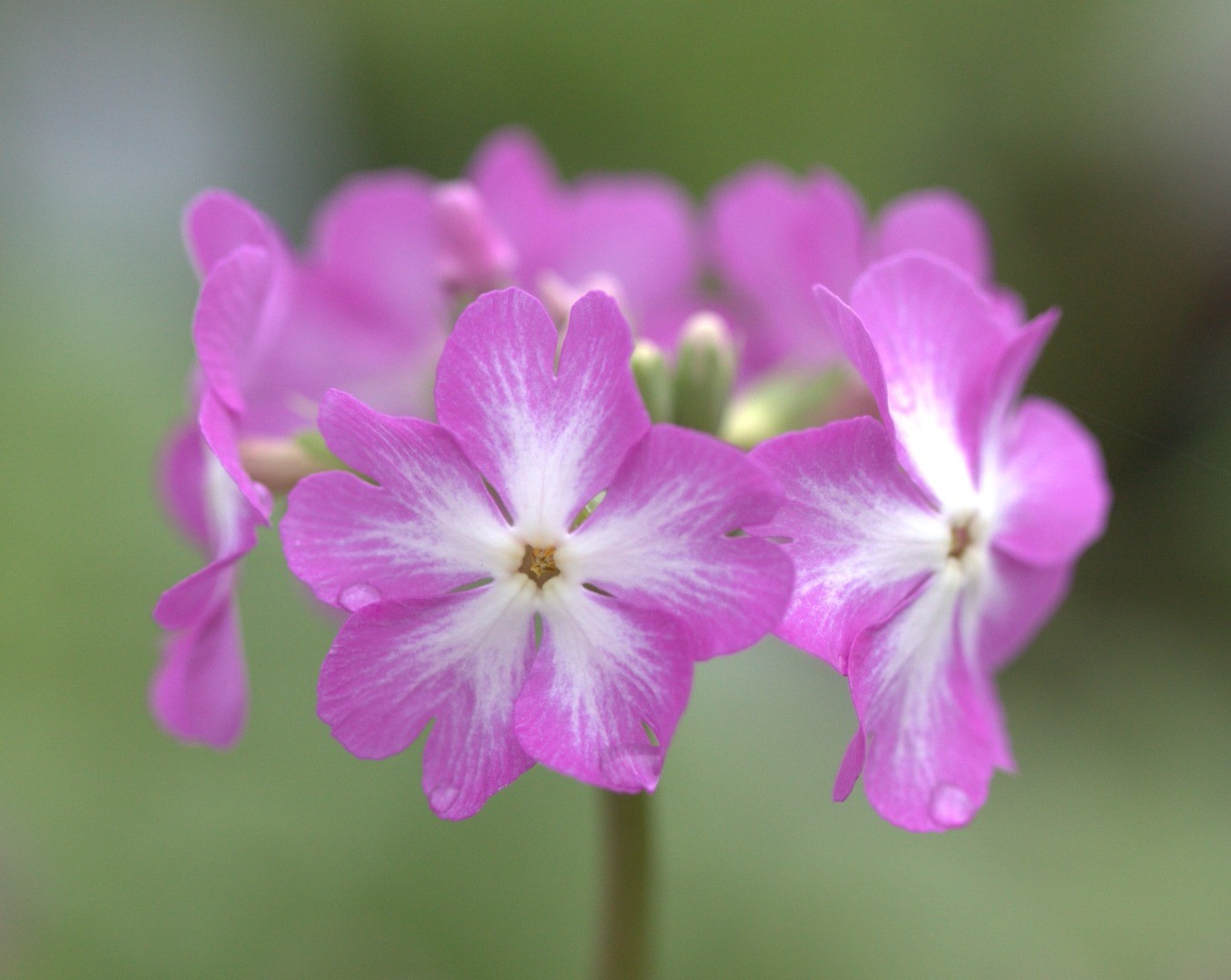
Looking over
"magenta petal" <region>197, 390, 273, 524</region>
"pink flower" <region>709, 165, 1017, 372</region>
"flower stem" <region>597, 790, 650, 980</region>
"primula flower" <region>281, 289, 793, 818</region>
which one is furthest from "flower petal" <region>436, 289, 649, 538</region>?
"pink flower" <region>709, 165, 1017, 372</region>

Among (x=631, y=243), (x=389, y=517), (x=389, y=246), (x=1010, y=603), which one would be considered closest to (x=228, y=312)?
(x=389, y=517)

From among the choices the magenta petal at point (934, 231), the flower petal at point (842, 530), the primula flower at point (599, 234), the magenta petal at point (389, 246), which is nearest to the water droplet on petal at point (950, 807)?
the flower petal at point (842, 530)

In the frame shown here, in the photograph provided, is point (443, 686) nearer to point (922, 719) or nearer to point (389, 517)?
point (389, 517)

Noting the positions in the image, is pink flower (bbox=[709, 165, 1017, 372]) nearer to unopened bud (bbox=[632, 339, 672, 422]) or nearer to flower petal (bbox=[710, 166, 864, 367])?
flower petal (bbox=[710, 166, 864, 367])

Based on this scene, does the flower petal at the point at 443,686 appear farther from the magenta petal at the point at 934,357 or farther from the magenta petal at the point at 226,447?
the magenta petal at the point at 934,357

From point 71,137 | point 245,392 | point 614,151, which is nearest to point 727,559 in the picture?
point 245,392

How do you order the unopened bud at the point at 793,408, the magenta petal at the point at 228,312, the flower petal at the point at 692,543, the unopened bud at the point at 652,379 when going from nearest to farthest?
the flower petal at the point at 692,543, the magenta petal at the point at 228,312, the unopened bud at the point at 652,379, the unopened bud at the point at 793,408

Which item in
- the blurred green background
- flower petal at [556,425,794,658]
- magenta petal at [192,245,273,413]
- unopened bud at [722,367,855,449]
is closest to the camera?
flower petal at [556,425,794,658]
